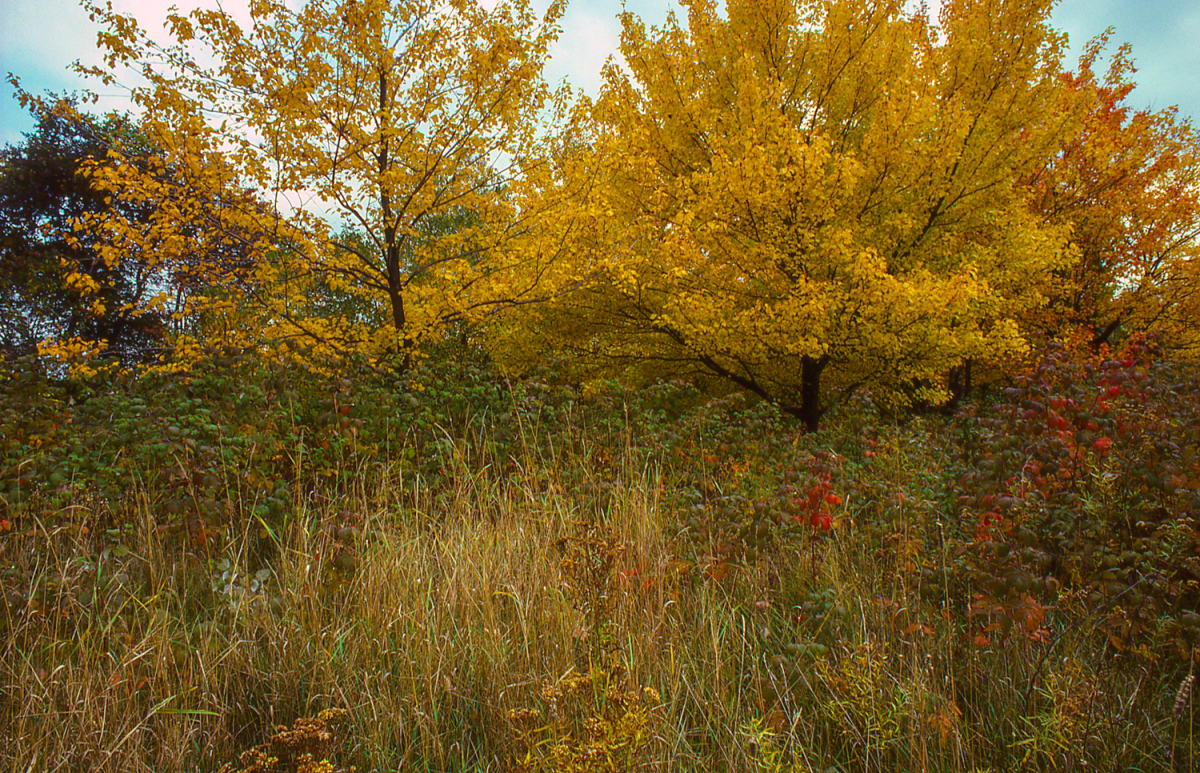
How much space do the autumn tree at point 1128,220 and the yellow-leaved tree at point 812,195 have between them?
411cm

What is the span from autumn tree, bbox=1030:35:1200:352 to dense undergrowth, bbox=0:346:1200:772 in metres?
9.83

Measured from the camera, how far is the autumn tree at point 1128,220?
12242 millimetres

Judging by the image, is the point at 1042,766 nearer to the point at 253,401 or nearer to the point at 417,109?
the point at 253,401

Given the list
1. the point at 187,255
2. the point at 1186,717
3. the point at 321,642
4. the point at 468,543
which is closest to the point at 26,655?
the point at 321,642

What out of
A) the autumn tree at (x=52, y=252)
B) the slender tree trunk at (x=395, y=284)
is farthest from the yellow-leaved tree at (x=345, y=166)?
the autumn tree at (x=52, y=252)

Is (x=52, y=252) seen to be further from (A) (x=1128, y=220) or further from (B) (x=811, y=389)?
(A) (x=1128, y=220)

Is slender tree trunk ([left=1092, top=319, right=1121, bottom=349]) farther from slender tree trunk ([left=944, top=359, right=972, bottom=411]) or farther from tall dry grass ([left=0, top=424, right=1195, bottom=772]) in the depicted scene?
tall dry grass ([left=0, top=424, right=1195, bottom=772])

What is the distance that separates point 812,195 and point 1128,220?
9.44 m

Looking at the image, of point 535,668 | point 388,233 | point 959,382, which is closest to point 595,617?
point 535,668

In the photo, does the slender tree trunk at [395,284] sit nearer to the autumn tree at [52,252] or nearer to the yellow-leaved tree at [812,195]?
the yellow-leaved tree at [812,195]

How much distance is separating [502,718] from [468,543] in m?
1.14

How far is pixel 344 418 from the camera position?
4.76 meters

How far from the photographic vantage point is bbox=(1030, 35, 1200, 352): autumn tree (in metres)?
12.2

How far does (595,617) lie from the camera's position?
7.31ft
